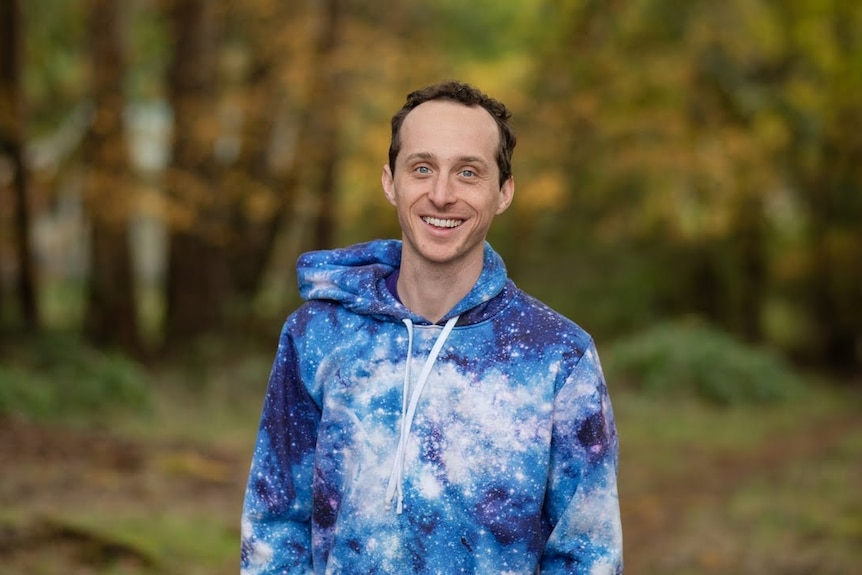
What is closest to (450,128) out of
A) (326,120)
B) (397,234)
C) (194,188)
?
(194,188)

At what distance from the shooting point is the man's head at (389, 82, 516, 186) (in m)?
2.39

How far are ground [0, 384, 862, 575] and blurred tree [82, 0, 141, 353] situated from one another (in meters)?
3.22

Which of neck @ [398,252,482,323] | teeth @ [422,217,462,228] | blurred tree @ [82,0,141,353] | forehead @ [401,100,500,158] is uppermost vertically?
blurred tree @ [82,0,141,353]

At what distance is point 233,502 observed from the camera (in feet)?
27.7

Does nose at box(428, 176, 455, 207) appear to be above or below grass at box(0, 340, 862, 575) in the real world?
below

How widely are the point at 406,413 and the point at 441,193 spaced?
0.44m

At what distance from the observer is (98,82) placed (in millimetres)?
13805

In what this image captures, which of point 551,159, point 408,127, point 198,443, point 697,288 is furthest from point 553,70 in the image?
point 408,127

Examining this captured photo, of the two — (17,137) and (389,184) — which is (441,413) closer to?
(389,184)

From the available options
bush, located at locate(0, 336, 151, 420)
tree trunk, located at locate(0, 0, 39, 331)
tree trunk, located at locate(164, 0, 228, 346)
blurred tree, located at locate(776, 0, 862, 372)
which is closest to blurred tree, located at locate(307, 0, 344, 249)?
tree trunk, located at locate(164, 0, 228, 346)

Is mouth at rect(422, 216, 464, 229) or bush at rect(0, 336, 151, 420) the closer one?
mouth at rect(422, 216, 464, 229)

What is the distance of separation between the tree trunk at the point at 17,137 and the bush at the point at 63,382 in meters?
1.01

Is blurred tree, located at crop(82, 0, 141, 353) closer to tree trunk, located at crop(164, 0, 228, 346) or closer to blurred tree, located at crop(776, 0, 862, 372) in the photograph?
tree trunk, located at crop(164, 0, 228, 346)

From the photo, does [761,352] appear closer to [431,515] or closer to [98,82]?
[98,82]
